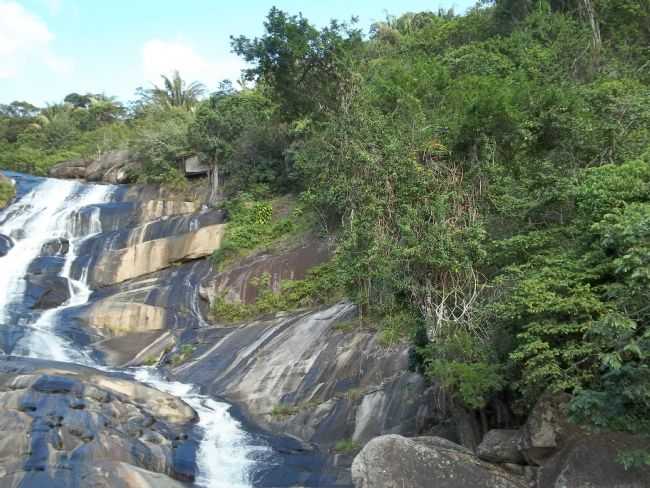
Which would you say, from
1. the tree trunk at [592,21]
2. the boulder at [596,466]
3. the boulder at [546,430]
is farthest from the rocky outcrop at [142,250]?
the boulder at [596,466]

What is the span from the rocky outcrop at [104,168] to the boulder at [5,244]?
8.05 meters

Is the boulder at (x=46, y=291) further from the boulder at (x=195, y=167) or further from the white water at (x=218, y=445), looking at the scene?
the boulder at (x=195, y=167)

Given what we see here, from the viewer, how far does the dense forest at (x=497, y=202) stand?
797cm

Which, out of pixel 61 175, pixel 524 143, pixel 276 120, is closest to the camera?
pixel 524 143

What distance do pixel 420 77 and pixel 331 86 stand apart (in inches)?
315

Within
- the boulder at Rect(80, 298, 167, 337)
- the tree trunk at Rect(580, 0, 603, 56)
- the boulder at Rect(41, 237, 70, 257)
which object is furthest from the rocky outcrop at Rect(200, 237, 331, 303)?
the tree trunk at Rect(580, 0, 603, 56)

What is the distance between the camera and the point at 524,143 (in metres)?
13.0

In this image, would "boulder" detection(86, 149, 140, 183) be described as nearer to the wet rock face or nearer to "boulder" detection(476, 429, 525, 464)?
the wet rock face

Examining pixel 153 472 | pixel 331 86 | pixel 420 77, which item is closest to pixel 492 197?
pixel 420 77

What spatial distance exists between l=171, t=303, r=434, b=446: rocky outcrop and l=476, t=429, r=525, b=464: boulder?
2.69 metres

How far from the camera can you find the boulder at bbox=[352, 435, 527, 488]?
8633mm

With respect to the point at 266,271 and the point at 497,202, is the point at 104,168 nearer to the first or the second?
the point at 266,271

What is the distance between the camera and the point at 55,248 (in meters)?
26.3

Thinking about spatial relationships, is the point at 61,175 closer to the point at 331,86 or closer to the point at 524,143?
the point at 331,86
